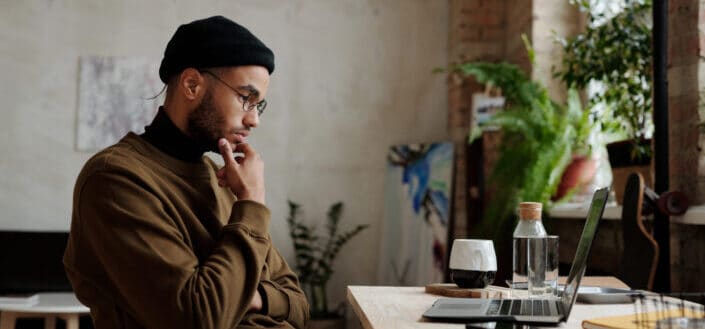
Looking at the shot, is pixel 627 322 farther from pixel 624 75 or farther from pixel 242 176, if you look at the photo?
pixel 624 75

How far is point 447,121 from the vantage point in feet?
17.3

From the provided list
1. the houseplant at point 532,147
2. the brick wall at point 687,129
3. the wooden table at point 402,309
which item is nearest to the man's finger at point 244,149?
the wooden table at point 402,309

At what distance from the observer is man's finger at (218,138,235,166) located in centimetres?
157

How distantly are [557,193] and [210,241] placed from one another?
9.19 feet

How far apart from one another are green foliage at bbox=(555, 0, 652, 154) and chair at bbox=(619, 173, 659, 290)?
75 centimetres

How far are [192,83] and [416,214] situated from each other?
11.0 feet

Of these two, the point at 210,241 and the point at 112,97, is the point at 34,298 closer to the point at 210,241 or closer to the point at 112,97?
the point at 112,97

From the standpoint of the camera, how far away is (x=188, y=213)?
1498 millimetres

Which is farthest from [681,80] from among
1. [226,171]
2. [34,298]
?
[34,298]

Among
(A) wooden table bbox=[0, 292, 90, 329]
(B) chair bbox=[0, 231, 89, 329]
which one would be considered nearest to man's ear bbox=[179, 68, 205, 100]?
(A) wooden table bbox=[0, 292, 90, 329]

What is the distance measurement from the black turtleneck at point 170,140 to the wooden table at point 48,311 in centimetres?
243

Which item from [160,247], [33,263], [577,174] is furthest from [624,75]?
[33,263]

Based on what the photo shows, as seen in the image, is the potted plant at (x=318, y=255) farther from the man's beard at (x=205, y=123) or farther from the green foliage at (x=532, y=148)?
the man's beard at (x=205, y=123)

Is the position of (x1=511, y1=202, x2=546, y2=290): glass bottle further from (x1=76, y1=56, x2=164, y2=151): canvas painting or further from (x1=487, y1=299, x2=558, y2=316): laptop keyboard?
(x1=76, y1=56, x2=164, y2=151): canvas painting
